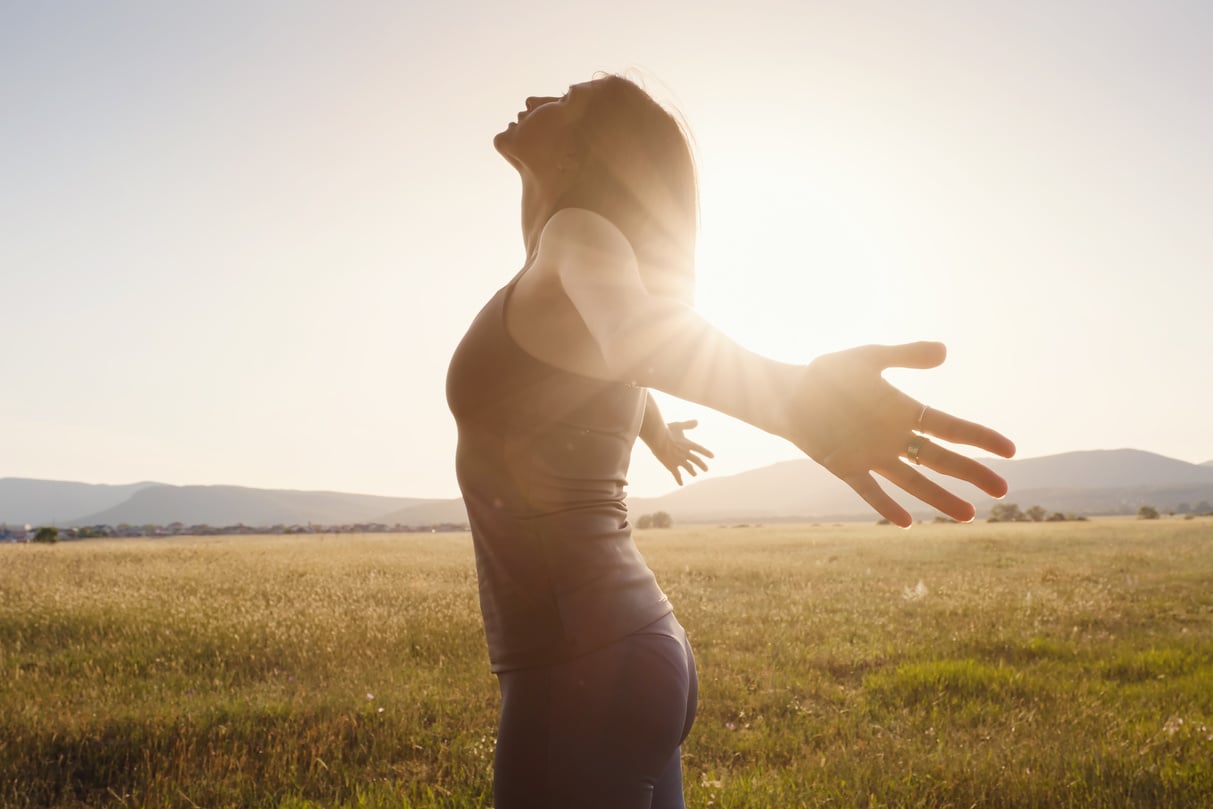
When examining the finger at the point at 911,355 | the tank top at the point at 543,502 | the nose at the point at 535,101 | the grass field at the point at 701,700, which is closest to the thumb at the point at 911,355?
the finger at the point at 911,355

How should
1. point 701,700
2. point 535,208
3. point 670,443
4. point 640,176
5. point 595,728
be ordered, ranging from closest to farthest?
point 595,728 < point 640,176 < point 535,208 < point 670,443 < point 701,700

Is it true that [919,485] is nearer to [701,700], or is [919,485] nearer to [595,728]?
[595,728]

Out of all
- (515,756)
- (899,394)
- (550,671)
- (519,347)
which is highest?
(519,347)

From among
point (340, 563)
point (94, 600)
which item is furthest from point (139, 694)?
point (340, 563)

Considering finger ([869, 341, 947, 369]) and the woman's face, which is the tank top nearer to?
the woman's face

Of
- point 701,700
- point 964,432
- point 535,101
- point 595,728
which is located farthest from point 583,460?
point 701,700

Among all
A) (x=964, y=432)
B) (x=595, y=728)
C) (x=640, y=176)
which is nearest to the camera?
(x=964, y=432)

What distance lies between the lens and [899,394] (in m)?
1.10

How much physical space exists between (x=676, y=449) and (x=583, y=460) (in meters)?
1.47

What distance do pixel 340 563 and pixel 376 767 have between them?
45.0ft

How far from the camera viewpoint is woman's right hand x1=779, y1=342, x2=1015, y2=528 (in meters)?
1.07

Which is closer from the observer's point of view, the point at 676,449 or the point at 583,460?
the point at 583,460

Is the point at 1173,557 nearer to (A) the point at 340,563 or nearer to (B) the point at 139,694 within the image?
(A) the point at 340,563

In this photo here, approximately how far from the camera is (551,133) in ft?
5.97
